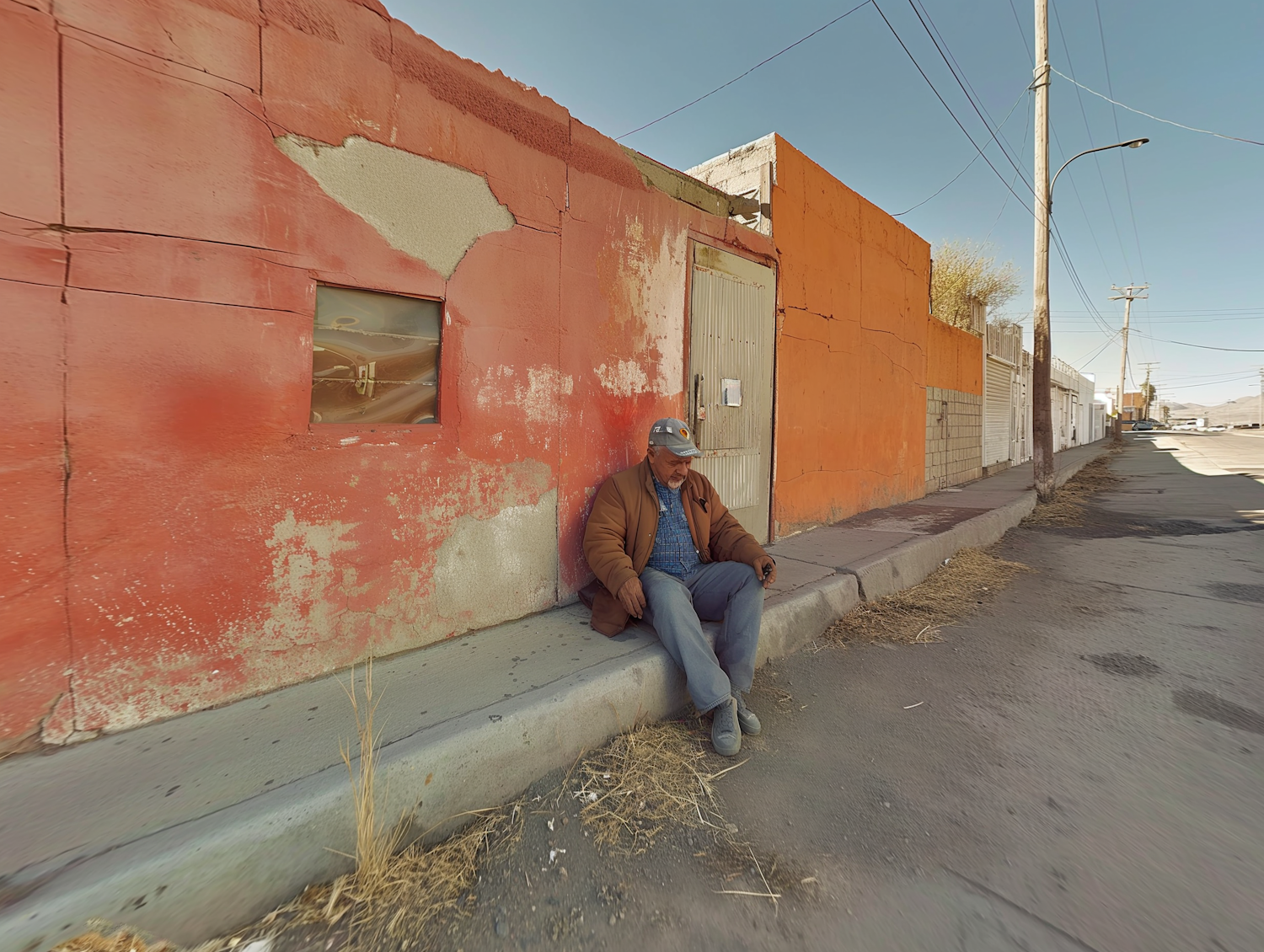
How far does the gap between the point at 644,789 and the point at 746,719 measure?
64 cm

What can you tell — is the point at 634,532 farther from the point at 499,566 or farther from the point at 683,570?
the point at 499,566

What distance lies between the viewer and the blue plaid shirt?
10.5ft

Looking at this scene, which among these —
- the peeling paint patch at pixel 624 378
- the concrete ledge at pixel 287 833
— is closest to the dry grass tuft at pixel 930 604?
the peeling paint patch at pixel 624 378

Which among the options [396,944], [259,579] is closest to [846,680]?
[396,944]

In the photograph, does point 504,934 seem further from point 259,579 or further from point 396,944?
point 259,579

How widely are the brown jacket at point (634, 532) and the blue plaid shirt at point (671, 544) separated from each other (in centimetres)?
4

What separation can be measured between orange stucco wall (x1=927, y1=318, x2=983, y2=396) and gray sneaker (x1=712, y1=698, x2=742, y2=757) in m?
8.09

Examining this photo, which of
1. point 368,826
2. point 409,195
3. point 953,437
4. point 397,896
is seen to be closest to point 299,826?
point 368,826

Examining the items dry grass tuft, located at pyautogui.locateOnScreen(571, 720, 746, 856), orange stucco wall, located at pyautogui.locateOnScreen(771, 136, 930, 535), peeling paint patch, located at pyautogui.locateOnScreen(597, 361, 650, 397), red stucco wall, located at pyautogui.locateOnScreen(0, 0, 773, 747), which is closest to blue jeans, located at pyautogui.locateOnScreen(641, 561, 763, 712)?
dry grass tuft, located at pyautogui.locateOnScreen(571, 720, 746, 856)

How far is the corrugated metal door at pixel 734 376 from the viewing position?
4.39 m

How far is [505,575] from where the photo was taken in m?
3.11

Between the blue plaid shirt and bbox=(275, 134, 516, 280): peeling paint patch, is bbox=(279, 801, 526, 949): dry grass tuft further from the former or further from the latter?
bbox=(275, 134, 516, 280): peeling paint patch

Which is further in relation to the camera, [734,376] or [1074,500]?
[1074,500]

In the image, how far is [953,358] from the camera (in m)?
10.1
